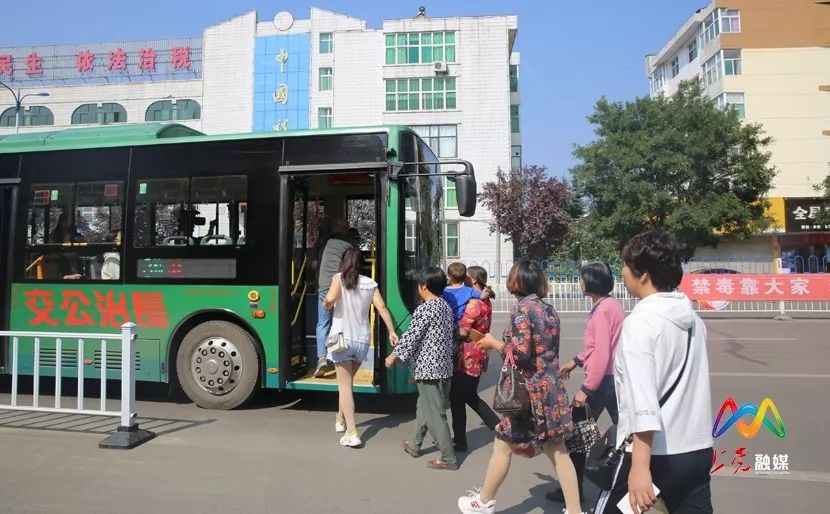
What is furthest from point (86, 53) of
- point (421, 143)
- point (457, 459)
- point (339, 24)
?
point (457, 459)

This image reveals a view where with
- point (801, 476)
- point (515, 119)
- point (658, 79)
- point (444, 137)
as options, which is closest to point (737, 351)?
point (801, 476)

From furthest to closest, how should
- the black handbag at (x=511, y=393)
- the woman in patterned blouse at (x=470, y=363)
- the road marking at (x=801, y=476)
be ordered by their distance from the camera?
the woman in patterned blouse at (x=470, y=363)
the road marking at (x=801, y=476)
the black handbag at (x=511, y=393)

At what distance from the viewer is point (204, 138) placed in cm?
691

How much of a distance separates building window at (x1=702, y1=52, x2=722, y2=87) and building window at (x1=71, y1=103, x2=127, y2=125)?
127ft

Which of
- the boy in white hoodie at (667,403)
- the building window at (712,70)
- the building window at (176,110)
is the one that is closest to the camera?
the boy in white hoodie at (667,403)

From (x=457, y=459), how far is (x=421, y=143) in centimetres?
365

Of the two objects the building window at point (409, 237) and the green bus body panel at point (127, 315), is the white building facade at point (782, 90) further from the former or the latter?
the green bus body panel at point (127, 315)

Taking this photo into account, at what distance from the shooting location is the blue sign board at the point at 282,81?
35.4m

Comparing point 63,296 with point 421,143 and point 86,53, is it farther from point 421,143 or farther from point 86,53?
point 86,53

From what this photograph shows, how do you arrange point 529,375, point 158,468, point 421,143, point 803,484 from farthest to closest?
point 421,143 → point 158,468 → point 803,484 → point 529,375

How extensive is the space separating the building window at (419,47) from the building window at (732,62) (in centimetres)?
1608

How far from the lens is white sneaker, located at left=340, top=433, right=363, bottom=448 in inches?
212

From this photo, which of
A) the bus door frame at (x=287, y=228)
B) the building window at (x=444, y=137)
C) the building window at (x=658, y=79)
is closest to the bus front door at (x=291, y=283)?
the bus door frame at (x=287, y=228)

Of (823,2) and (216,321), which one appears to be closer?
(216,321)
